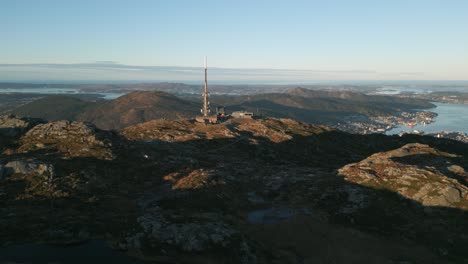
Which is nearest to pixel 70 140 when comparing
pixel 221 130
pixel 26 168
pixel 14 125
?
pixel 14 125

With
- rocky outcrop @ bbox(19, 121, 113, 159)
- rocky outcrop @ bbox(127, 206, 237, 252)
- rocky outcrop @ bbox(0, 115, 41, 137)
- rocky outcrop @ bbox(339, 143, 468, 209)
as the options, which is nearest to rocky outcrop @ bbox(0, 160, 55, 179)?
rocky outcrop @ bbox(19, 121, 113, 159)

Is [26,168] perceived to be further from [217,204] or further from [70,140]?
[217,204]

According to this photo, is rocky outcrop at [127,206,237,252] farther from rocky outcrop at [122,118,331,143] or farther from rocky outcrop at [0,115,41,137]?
rocky outcrop at [122,118,331,143]

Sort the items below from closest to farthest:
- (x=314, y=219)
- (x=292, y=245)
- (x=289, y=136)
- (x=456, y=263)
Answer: (x=456, y=263), (x=292, y=245), (x=314, y=219), (x=289, y=136)

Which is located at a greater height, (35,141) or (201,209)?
(35,141)

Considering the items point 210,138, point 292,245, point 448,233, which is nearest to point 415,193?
point 448,233

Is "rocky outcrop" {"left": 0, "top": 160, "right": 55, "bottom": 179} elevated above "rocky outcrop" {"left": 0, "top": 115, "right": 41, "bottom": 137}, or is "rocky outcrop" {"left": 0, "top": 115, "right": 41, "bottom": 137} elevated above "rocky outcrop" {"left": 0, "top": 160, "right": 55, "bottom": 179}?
"rocky outcrop" {"left": 0, "top": 115, "right": 41, "bottom": 137}

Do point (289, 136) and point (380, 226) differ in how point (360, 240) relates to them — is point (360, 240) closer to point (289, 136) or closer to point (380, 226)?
point (380, 226)
